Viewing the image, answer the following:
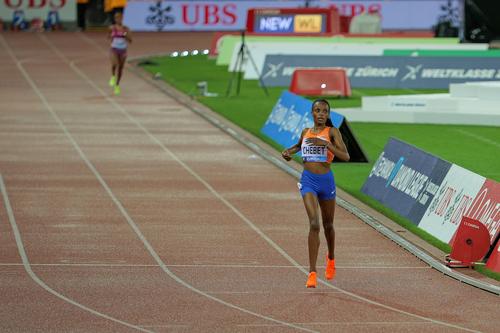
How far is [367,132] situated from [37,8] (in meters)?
34.6

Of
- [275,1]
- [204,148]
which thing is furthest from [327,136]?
[275,1]

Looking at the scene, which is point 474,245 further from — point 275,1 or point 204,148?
point 275,1

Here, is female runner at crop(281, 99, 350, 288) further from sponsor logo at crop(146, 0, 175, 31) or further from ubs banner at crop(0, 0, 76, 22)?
sponsor logo at crop(146, 0, 175, 31)

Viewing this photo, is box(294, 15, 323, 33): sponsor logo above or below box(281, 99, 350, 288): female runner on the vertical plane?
below

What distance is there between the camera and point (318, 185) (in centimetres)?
1336

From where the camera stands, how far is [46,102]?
33.7m

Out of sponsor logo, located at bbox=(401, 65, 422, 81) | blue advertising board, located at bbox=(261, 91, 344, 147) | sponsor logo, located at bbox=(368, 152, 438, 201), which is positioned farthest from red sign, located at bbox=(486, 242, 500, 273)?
sponsor logo, located at bbox=(401, 65, 422, 81)

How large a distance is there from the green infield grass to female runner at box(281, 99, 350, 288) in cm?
261

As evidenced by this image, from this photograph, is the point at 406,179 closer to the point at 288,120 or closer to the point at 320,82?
the point at 288,120

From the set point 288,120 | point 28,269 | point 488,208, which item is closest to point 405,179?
point 488,208

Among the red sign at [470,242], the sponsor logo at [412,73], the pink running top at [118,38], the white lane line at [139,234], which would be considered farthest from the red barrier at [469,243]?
the sponsor logo at [412,73]

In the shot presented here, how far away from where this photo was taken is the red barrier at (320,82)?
34375 millimetres

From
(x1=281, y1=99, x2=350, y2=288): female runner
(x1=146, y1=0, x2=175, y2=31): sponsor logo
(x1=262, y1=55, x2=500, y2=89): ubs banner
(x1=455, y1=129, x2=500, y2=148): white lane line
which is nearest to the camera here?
(x1=281, y1=99, x2=350, y2=288): female runner

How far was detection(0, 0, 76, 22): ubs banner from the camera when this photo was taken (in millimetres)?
59406
